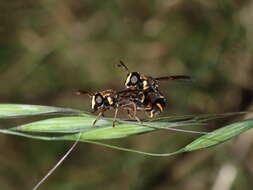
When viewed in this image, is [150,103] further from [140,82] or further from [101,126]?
[101,126]

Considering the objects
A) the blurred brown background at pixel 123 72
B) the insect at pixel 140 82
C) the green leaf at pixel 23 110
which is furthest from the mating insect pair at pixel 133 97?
the blurred brown background at pixel 123 72

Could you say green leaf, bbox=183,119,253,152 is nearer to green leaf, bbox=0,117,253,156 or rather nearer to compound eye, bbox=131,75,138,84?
green leaf, bbox=0,117,253,156

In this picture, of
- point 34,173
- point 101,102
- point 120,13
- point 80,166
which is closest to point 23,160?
point 34,173

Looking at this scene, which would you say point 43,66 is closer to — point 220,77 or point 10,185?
point 10,185

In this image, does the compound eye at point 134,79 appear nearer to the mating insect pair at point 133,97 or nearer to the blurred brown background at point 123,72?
the mating insect pair at point 133,97

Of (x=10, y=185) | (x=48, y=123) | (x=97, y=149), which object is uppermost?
(x=48, y=123)

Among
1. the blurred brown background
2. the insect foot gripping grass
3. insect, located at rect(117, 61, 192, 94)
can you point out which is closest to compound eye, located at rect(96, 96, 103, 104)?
insect, located at rect(117, 61, 192, 94)

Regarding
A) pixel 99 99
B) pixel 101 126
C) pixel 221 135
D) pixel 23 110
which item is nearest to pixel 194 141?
pixel 221 135
